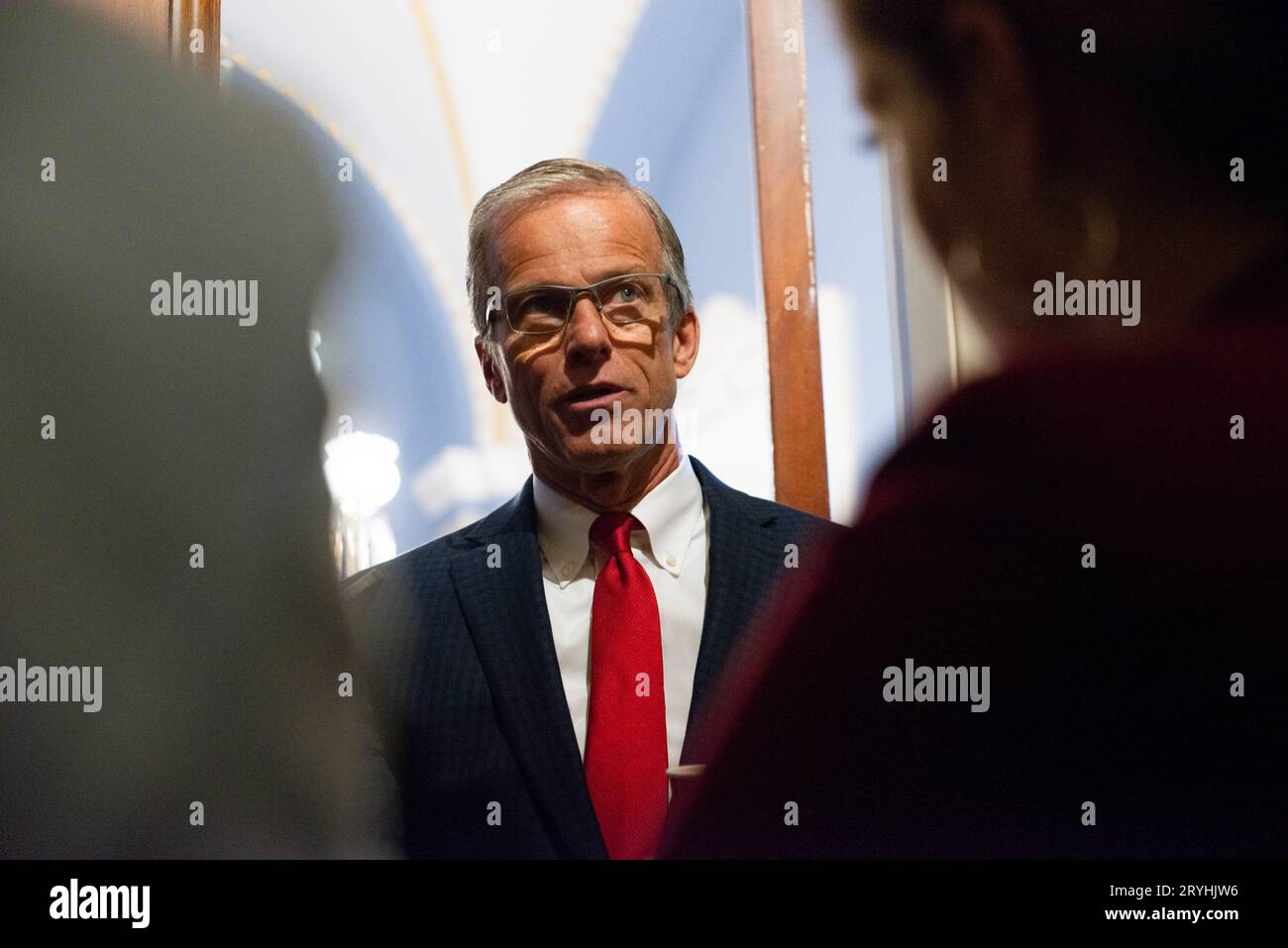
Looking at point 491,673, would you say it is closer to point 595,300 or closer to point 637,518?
point 637,518

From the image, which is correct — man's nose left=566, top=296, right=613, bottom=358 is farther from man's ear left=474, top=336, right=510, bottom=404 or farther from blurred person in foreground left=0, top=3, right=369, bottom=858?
blurred person in foreground left=0, top=3, right=369, bottom=858

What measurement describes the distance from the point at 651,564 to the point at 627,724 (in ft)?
0.82

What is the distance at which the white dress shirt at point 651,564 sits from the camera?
1.81 meters

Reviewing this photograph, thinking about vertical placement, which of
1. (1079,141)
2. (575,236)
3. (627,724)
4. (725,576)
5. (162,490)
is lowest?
(627,724)

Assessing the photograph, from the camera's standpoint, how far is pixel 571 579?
1833 mm

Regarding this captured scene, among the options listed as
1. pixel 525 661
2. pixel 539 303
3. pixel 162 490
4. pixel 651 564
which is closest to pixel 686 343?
pixel 539 303

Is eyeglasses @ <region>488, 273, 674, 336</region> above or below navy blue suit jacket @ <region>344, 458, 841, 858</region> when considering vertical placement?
above

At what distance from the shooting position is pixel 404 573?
1834mm

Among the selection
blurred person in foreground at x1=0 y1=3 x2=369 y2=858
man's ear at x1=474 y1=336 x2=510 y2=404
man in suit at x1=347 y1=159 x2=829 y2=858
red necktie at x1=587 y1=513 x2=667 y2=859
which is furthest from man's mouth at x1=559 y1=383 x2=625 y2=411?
blurred person in foreground at x1=0 y1=3 x2=369 y2=858

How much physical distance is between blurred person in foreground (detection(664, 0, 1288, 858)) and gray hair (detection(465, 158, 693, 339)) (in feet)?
1.32

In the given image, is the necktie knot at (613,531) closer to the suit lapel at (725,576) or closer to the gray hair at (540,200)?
the suit lapel at (725,576)

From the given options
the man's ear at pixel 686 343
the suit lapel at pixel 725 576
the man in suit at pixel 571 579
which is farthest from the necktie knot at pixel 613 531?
the man's ear at pixel 686 343

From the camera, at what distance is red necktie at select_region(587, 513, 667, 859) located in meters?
1.77
